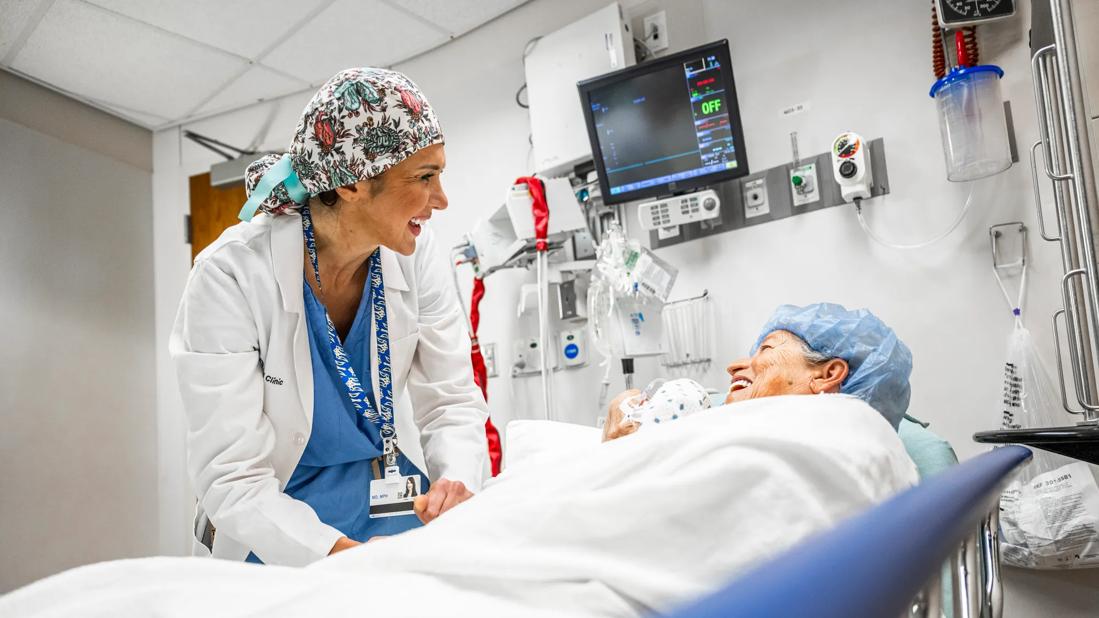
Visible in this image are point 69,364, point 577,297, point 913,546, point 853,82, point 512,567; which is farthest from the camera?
point 69,364

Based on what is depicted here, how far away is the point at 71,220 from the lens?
4.23m

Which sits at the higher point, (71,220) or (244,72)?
(244,72)

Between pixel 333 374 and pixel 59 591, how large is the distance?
0.93m

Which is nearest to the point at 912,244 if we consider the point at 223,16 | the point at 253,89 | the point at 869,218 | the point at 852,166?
the point at 869,218

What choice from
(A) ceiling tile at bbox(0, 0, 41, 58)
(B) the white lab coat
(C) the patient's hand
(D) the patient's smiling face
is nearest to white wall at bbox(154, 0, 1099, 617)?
(D) the patient's smiling face

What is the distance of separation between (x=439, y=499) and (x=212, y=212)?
381 centimetres

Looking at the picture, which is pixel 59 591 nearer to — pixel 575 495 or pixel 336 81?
pixel 575 495

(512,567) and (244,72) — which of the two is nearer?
(512,567)

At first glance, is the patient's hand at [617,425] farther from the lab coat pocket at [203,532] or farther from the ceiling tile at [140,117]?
the ceiling tile at [140,117]

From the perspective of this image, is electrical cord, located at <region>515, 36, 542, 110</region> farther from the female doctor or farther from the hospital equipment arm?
the female doctor

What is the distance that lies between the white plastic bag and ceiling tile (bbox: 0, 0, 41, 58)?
4.09 metres

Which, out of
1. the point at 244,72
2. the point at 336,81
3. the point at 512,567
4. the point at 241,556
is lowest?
the point at 241,556

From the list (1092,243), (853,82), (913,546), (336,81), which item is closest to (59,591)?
(913,546)

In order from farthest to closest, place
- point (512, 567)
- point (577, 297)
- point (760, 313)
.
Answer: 1. point (577, 297)
2. point (760, 313)
3. point (512, 567)
